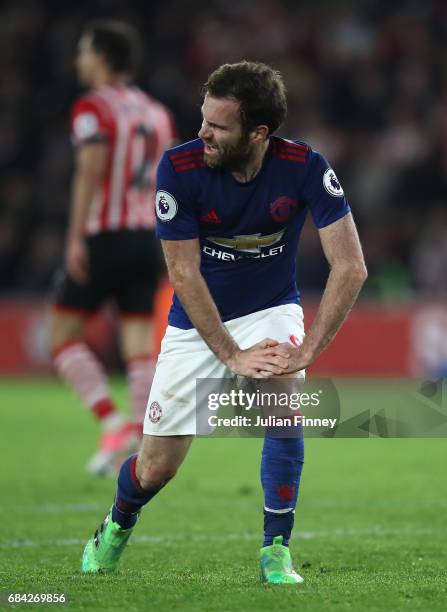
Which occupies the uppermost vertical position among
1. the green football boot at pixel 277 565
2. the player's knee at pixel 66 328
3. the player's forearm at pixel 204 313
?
the player's forearm at pixel 204 313

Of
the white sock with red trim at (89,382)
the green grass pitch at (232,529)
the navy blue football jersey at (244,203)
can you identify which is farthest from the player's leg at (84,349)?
the navy blue football jersey at (244,203)

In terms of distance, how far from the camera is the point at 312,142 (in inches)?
636

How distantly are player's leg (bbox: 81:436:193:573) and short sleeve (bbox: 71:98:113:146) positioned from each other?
3.44 metres

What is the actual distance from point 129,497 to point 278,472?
55 cm

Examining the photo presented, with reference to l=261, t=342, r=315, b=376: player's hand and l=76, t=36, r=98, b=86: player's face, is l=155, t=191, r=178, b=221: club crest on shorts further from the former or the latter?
l=76, t=36, r=98, b=86: player's face

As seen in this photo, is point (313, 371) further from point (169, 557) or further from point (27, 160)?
point (169, 557)

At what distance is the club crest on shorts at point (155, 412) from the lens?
4.30 metres

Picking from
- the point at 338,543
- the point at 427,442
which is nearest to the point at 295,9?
the point at 427,442

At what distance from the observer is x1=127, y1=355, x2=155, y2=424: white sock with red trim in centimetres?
742

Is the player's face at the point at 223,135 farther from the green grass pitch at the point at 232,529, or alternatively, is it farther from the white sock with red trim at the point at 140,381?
the white sock with red trim at the point at 140,381

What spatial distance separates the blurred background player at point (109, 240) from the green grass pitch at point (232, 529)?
1.85ft

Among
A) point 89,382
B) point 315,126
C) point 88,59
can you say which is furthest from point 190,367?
point 315,126

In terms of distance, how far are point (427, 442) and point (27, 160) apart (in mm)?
8825

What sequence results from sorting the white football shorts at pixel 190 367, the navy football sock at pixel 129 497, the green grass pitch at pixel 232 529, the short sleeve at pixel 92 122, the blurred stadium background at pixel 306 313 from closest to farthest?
1. the green grass pitch at pixel 232 529
2. the white football shorts at pixel 190 367
3. the navy football sock at pixel 129 497
4. the blurred stadium background at pixel 306 313
5. the short sleeve at pixel 92 122
